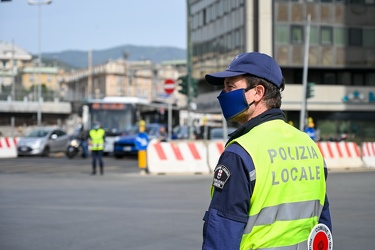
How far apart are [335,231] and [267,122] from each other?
8.06 m

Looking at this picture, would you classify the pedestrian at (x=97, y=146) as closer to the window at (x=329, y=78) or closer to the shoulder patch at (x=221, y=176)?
the shoulder patch at (x=221, y=176)

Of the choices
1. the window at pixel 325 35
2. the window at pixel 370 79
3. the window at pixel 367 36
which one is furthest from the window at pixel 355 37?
the window at pixel 370 79

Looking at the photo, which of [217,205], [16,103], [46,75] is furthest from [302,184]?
[46,75]

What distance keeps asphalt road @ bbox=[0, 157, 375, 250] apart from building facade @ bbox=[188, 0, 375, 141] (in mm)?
36875

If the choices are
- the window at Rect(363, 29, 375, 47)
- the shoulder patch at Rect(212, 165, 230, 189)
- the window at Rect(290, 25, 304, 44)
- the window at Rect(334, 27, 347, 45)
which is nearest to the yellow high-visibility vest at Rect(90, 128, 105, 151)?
the shoulder patch at Rect(212, 165, 230, 189)

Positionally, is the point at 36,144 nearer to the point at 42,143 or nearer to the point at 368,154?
the point at 42,143

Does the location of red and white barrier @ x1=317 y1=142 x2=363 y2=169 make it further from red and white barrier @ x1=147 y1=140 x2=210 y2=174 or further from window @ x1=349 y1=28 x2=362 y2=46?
window @ x1=349 y1=28 x2=362 y2=46

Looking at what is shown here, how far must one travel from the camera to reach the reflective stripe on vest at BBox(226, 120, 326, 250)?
3.61 metres

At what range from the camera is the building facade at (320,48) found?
61.0m

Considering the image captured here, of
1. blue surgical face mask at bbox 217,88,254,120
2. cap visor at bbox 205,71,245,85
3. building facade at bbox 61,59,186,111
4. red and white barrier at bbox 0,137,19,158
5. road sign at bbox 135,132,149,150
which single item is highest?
building facade at bbox 61,59,186,111

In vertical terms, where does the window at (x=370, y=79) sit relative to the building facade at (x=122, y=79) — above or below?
below

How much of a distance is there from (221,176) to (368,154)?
27430mm

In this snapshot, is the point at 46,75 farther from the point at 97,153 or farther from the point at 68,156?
the point at 97,153

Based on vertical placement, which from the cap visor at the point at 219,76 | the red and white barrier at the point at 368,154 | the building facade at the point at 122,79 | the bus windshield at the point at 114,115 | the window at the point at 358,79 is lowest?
the red and white barrier at the point at 368,154
